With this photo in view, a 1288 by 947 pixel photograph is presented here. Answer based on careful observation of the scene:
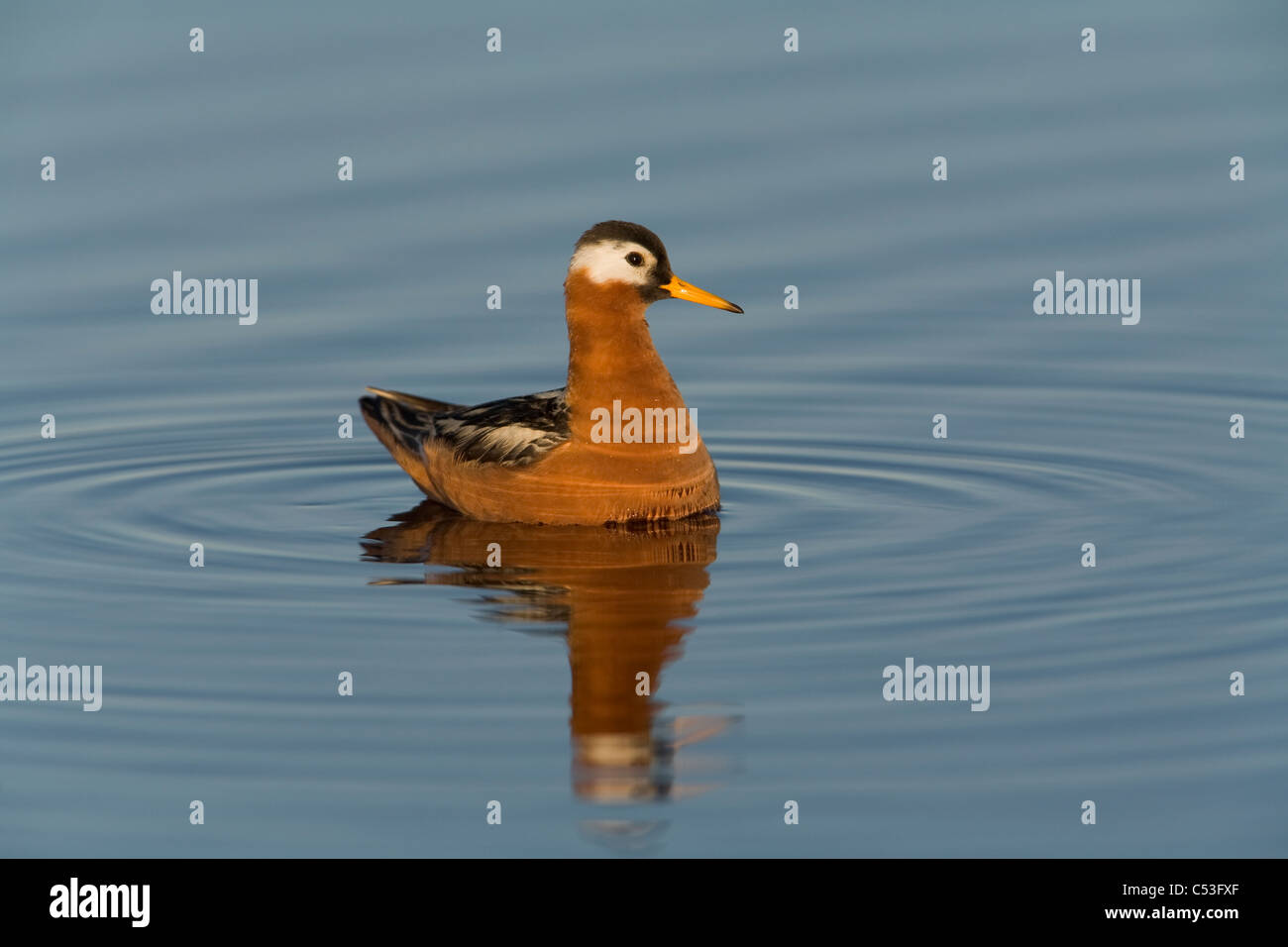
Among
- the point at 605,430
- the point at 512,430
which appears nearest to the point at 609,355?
the point at 605,430

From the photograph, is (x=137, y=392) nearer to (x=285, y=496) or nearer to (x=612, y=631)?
(x=285, y=496)

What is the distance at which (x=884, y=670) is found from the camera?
13.4m

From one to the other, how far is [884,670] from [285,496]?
20.9ft

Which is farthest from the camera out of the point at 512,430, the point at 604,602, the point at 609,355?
the point at 512,430

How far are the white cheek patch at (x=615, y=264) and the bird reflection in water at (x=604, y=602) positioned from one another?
1.89m

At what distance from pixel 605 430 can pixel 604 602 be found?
94.6 inches

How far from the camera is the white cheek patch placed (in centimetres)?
1723

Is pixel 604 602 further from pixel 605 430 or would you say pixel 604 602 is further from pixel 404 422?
pixel 404 422

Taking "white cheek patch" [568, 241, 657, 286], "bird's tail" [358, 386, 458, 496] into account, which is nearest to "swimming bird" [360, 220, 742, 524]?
"white cheek patch" [568, 241, 657, 286]

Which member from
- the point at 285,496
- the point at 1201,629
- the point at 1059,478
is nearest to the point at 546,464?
the point at 285,496

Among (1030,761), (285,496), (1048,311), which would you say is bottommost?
(1030,761)

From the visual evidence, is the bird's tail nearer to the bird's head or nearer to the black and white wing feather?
the black and white wing feather

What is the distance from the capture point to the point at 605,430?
1708 centimetres

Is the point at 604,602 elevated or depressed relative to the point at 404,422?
depressed
